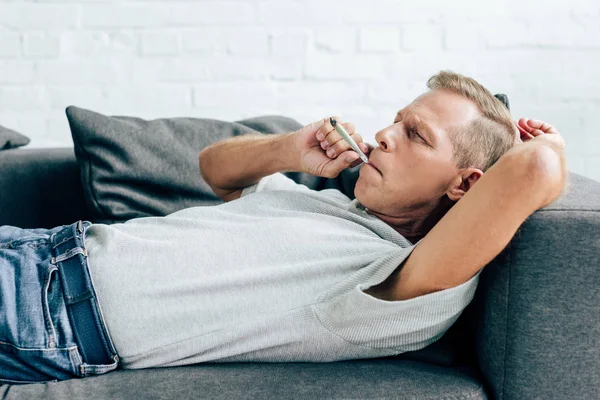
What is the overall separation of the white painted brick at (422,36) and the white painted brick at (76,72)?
105cm

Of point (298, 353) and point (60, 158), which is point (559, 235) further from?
point (60, 158)

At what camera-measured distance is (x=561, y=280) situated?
104 cm

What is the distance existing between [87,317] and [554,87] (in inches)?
76.1

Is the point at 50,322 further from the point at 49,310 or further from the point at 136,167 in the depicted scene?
the point at 136,167

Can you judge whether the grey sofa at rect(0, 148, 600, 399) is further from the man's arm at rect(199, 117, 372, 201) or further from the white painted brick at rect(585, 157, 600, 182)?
the white painted brick at rect(585, 157, 600, 182)

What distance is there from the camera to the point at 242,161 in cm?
158

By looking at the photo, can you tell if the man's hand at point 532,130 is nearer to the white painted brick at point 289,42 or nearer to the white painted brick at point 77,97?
the white painted brick at point 289,42

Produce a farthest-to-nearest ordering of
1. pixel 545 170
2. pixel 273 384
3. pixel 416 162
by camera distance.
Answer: pixel 416 162 → pixel 273 384 → pixel 545 170

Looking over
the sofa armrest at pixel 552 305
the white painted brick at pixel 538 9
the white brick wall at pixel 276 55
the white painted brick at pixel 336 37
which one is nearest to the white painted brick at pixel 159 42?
the white brick wall at pixel 276 55

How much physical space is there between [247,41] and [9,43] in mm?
847

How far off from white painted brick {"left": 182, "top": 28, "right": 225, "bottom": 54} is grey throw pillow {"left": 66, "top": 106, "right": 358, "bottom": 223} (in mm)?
661

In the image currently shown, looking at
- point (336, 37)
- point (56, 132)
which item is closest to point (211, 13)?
point (336, 37)

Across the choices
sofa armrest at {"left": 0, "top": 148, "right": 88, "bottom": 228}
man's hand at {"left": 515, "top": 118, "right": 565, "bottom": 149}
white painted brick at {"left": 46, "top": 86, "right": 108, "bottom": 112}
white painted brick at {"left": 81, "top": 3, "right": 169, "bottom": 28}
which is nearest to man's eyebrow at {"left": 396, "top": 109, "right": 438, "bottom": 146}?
man's hand at {"left": 515, "top": 118, "right": 565, "bottom": 149}

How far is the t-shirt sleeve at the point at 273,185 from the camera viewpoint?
61.8 inches
